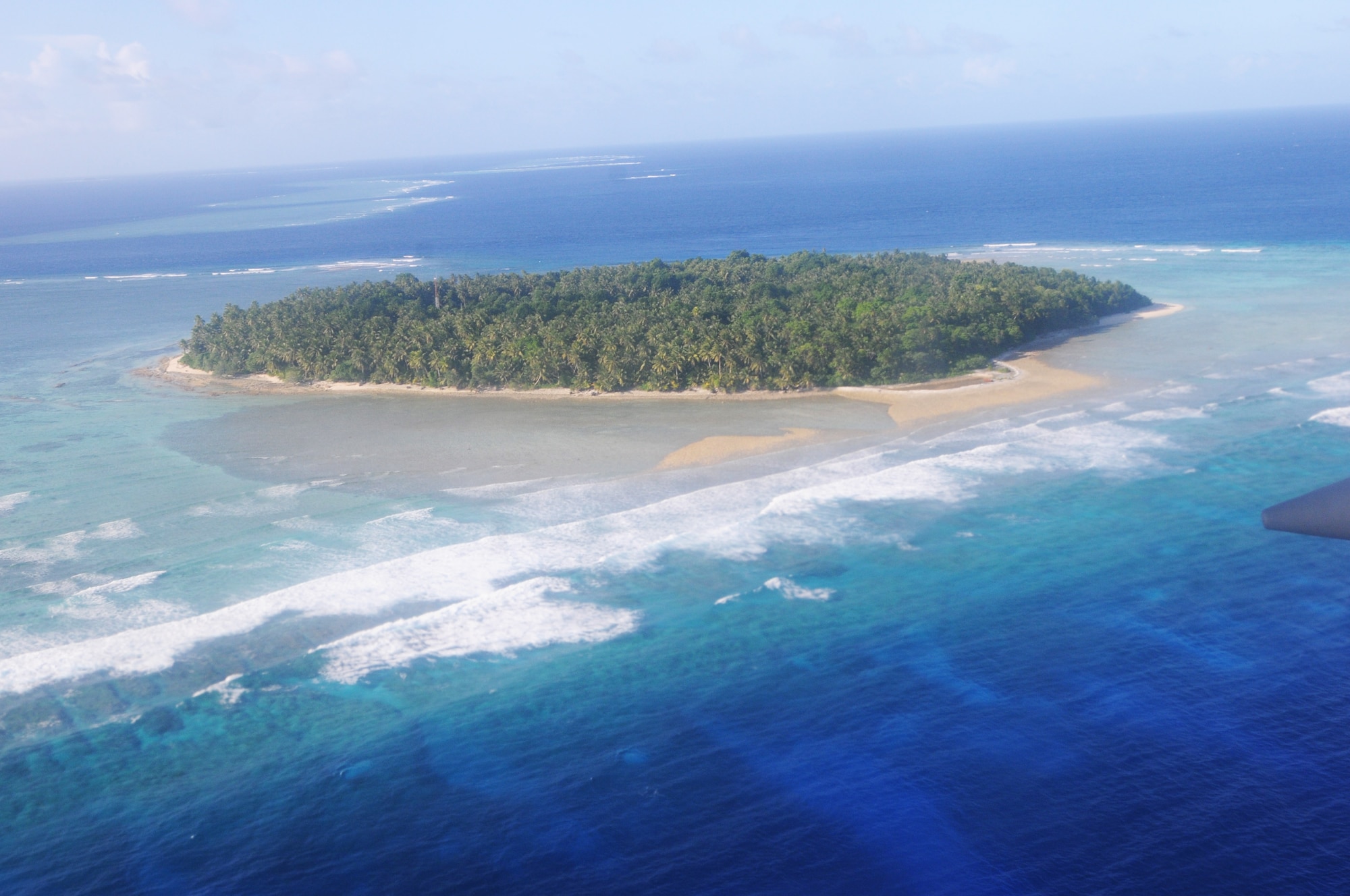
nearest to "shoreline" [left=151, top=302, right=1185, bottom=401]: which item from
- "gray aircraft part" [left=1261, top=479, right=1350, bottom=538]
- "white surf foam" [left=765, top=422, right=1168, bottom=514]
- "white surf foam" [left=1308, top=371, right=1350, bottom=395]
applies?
"white surf foam" [left=765, top=422, right=1168, bottom=514]

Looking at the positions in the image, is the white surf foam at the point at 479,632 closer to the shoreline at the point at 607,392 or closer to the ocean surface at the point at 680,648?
the ocean surface at the point at 680,648

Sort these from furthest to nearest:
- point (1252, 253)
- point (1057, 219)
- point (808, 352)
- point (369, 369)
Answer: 1. point (1057, 219)
2. point (1252, 253)
3. point (369, 369)
4. point (808, 352)

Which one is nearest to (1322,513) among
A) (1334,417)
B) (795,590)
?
(795,590)

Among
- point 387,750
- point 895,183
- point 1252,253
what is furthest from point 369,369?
point 895,183

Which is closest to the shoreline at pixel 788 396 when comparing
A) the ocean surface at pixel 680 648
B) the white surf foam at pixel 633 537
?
the ocean surface at pixel 680 648

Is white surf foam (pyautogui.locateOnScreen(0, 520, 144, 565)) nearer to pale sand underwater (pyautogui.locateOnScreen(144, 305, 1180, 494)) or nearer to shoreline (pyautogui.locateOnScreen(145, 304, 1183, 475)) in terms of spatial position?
pale sand underwater (pyautogui.locateOnScreen(144, 305, 1180, 494))

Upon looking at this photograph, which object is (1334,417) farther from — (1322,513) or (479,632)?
(1322,513)

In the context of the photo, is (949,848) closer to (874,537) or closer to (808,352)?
(874,537)
